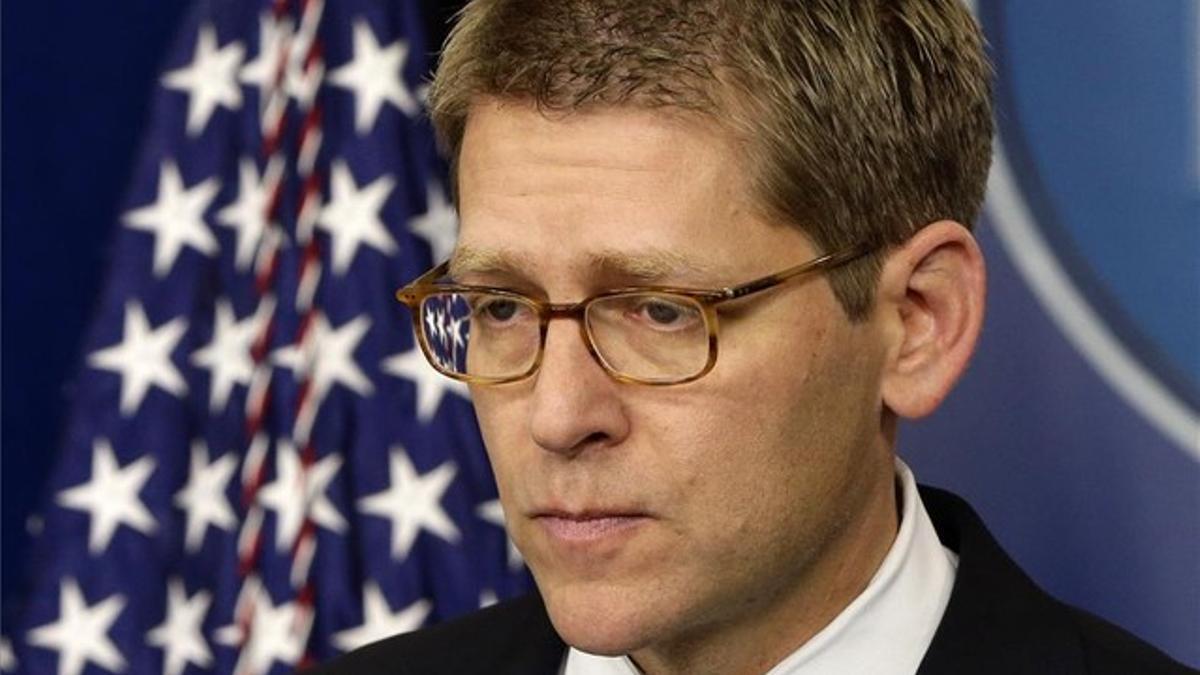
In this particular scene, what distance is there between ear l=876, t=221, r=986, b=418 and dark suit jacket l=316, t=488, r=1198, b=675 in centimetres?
20

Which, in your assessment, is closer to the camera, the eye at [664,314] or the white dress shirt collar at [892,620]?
the eye at [664,314]

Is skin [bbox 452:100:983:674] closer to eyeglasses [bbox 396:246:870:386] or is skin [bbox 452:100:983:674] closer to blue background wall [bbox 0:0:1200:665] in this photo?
eyeglasses [bbox 396:246:870:386]

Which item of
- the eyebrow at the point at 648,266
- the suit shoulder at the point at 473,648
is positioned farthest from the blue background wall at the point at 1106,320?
the eyebrow at the point at 648,266

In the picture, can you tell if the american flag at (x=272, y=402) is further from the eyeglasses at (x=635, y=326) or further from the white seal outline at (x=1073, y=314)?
the eyeglasses at (x=635, y=326)

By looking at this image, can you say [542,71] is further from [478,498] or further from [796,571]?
[478,498]

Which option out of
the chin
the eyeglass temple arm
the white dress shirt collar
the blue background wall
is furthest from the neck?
A: the blue background wall

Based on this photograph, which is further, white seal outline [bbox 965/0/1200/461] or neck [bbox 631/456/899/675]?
white seal outline [bbox 965/0/1200/461]

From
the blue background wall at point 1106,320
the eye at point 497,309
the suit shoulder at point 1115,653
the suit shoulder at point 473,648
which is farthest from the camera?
the blue background wall at point 1106,320

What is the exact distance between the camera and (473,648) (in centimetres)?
225

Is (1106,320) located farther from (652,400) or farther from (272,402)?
(272,402)

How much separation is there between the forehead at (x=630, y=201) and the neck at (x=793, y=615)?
1.09 feet

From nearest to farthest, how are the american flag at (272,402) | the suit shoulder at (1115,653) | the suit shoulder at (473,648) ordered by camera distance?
the suit shoulder at (1115,653) → the suit shoulder at (473,648) → the american flag at (272,402)

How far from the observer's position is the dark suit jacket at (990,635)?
1934 millimetres

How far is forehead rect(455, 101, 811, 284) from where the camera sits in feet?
5.77
